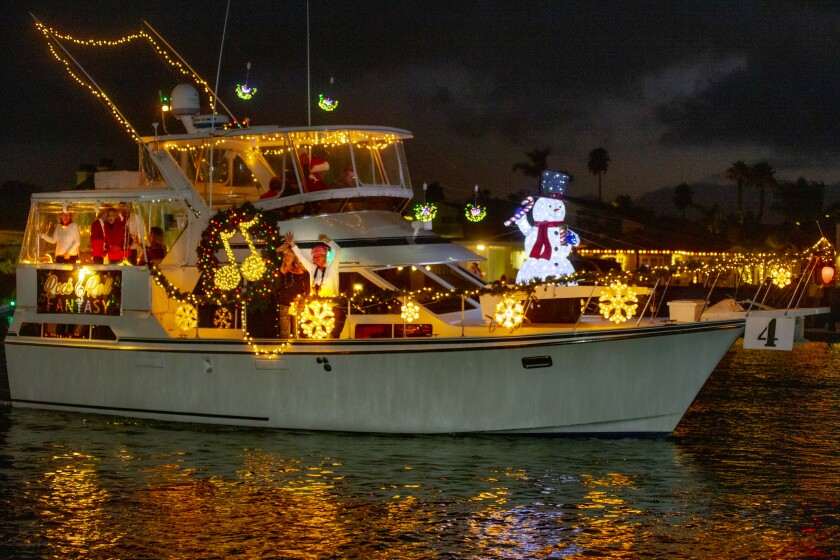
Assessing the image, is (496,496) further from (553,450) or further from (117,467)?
(117,467)

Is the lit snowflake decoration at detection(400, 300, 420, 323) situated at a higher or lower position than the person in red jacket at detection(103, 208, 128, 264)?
lower

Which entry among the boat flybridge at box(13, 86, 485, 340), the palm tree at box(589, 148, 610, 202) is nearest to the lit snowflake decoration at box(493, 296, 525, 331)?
the boat flybridge at box(13, 86, 485, 340)

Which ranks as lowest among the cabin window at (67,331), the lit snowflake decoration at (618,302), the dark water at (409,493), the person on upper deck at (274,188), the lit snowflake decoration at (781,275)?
the dark water at (409,493)

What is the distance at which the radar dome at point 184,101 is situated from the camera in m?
21.0

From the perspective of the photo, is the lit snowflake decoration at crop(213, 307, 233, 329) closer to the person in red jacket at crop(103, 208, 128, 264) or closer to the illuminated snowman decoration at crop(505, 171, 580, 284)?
the person in red jacket at crop(103, 208, 128, 264)

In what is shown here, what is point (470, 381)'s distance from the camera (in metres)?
16.8

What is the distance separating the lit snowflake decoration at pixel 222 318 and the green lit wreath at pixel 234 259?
549 millimetres

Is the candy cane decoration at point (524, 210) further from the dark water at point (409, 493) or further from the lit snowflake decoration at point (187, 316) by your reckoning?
the lit snowflake decoration at point (187, 316)

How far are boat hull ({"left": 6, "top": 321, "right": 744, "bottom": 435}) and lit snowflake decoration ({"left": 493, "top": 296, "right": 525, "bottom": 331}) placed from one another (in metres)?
0.53

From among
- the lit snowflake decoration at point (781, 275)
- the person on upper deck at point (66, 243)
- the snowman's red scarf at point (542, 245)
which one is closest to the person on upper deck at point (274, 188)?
the person on upper deck at point (66, 243)

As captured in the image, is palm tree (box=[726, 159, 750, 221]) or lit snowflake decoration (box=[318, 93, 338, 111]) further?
palm tree (box=[726, 159, 750, 221])

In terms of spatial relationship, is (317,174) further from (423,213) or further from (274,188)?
(423,213)

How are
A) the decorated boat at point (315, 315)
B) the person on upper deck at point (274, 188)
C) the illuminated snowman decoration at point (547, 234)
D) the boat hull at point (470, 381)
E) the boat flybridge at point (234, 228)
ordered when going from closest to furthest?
the boat hull at point (470, 381), the decorated boat at point (315, 315), the boat flybridge at point (234, 228), the illuminated snowman decoration at point (547, 234), the person on upper deck at point (274, 188)

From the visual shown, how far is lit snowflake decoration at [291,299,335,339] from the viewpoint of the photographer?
1752cm
